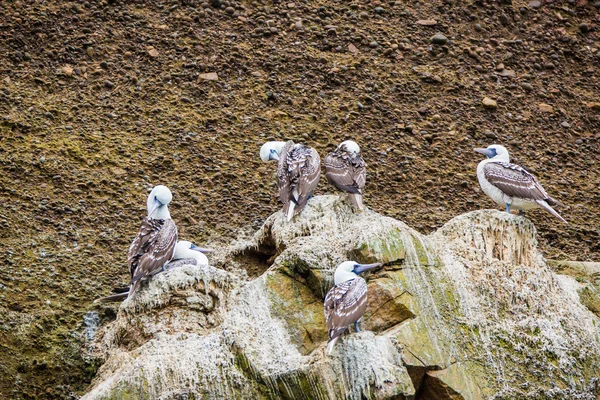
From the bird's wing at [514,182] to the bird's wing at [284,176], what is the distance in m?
2.40

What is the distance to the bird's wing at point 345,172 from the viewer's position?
11805 millimetres

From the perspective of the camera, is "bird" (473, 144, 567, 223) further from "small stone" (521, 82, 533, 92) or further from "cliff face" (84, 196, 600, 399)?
"small stone" (521, 82, 533, 92)

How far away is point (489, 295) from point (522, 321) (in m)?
0.44

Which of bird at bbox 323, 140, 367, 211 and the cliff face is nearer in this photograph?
the cliff face

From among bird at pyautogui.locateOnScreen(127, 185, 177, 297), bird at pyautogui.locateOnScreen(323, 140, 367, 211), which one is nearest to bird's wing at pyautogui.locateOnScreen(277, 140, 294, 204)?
bird at pyautogui.locateOnScreen(323, 140, 367, 211)

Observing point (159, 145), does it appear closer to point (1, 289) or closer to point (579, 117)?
point (1, 289)

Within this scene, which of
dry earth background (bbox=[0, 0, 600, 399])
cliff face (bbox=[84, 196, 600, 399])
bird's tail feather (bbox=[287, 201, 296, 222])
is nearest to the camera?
cliff face (bbox=[84, 196, 600, 399])

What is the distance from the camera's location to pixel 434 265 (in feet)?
35.9

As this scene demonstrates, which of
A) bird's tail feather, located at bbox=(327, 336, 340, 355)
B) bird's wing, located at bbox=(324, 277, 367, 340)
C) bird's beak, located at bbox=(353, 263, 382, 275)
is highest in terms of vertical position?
bird's wing, located at bbox=(324, 277, 367, 340)

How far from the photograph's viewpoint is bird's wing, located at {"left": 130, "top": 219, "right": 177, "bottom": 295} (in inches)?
417

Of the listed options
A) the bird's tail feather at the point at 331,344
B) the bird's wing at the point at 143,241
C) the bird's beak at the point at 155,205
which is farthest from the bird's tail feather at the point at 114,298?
the bird's tail feather at the point at 331,344

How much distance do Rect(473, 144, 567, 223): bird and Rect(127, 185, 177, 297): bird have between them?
12.6 feet

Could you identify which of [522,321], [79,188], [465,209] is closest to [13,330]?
[79,188]

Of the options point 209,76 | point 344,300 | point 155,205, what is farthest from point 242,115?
point 344,300
